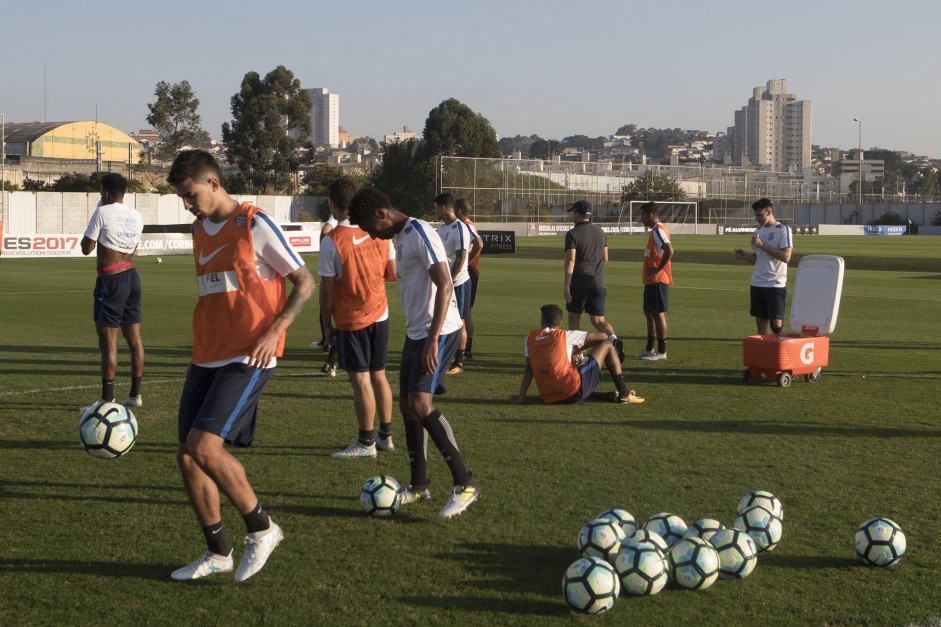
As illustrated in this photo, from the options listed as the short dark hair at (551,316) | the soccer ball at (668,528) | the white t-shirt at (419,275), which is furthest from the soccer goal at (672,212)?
the soccer ball at (668,528)

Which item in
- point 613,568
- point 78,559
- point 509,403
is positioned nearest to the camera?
point 613,568

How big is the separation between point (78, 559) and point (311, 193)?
72.8 meters

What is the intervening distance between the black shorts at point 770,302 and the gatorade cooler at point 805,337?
35cm

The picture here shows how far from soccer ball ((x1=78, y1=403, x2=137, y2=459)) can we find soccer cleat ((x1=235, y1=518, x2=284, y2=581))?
5.83 ft

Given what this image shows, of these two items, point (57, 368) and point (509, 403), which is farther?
point (57, 368)

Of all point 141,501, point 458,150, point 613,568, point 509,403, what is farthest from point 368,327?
point 458,150

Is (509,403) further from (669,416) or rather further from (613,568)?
(613,568)

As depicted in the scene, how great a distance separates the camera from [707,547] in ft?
16.5

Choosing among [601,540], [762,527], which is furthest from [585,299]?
[601,540]

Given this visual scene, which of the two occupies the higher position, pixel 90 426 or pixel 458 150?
pixel 458 150

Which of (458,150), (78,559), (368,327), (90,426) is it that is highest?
(458,150)

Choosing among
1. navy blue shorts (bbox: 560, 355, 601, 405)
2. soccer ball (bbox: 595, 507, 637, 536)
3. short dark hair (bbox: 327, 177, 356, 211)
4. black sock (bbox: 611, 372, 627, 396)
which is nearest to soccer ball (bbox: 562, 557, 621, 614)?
soccer ball (bbox: 595, 507, 637, 536)

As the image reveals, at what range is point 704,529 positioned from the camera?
5.26m

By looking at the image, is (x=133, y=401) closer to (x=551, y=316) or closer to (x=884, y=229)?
(x=551, y=316)
